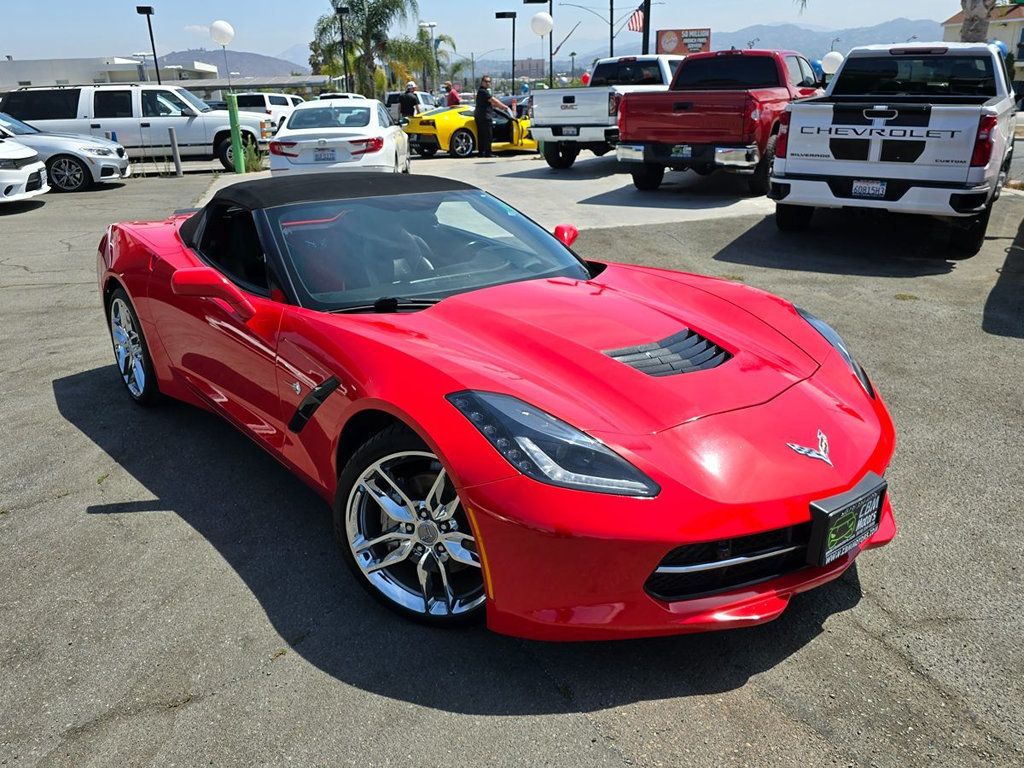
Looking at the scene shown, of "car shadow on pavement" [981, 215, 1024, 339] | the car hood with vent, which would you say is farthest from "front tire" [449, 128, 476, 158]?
the car hood with vent

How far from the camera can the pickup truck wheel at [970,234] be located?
8.00 meters

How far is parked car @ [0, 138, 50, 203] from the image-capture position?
12.1 metres

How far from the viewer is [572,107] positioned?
15219 millimetres

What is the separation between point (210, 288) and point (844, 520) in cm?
256

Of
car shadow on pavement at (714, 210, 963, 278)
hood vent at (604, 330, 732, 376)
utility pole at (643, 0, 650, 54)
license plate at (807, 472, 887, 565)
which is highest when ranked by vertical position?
utility pole at (643, 0, 650, 54)

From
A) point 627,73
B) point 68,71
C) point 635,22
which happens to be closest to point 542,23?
point 635,22

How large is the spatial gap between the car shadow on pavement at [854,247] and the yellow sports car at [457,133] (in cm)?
1049

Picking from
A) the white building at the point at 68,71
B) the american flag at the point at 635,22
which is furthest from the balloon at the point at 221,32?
the white building at the point at 68,71

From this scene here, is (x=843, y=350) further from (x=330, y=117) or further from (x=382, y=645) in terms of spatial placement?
(x=330, y=117)

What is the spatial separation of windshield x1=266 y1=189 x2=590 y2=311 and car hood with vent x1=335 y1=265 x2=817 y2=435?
0.20m

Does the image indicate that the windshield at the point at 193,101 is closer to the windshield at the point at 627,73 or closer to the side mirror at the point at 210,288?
the windshield at the point at 627,73

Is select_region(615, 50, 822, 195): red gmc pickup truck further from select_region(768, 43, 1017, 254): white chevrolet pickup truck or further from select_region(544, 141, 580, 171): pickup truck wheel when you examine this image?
select_region(544, 141, 580, 171): pickup truck wheel

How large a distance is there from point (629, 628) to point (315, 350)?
4.93ft

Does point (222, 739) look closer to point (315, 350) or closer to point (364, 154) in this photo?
point (315, 350)
